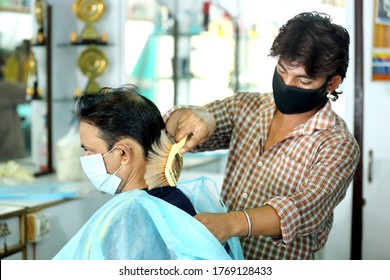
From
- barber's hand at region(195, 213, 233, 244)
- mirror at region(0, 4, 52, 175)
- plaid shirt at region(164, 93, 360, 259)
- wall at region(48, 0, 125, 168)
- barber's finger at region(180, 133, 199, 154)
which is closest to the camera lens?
barber's hand at region(195, 213, 233, 244)

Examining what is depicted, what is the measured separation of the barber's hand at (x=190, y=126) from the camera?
1.50m

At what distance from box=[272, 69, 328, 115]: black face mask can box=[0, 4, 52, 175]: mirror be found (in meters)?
1.44

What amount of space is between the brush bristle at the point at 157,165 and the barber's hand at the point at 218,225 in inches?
6.6

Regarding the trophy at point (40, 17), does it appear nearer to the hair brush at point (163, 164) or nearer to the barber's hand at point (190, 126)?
the barber's hand at point (190, 126)

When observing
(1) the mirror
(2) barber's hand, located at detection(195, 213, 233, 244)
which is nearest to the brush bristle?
(2) barber's hand, located at detection(195, 213, 233, 244)

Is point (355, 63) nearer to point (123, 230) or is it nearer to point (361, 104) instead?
point (361, 104)

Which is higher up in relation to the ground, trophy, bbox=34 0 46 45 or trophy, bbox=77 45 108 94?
trophy, bbox=34 0 46 45

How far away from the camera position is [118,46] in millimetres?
2812

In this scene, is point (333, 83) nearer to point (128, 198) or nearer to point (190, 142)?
point (190, 142)

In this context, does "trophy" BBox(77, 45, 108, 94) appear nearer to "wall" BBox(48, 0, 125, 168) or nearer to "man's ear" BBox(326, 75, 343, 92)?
"wall" BBox(48, 0, 125, 168)

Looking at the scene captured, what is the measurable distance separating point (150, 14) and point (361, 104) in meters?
1.30

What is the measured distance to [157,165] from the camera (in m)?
1.38

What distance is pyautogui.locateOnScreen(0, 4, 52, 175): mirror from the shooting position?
98.2 inches

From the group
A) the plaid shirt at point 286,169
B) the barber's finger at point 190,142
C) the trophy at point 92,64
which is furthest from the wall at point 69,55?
the barber's finger at point 190,142
